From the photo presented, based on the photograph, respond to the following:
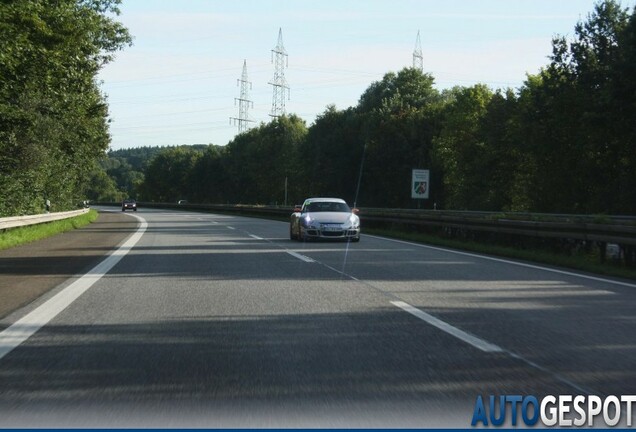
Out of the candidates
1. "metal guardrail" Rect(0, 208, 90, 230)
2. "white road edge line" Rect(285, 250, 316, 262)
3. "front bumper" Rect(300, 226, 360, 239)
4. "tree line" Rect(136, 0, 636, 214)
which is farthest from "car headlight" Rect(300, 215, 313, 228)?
"tree line" Rect(136, 0, 636, 214)

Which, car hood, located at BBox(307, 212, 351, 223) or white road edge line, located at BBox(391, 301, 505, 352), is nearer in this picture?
white road edge line, located at BBox(391, 301, 505, 352)

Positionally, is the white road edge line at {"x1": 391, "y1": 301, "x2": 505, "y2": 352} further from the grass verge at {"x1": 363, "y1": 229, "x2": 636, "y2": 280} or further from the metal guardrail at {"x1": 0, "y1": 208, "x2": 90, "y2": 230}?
the metal guardrail at {"x1": 0, "y1": 208, "x2": 90, "y2": 230}

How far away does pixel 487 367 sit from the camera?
570 cm

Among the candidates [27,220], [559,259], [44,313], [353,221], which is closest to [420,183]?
[353,221]

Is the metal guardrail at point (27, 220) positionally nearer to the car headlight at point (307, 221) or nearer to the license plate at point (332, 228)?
the car headlight at point (307, 221)

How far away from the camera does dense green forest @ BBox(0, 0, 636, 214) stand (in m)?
39.8

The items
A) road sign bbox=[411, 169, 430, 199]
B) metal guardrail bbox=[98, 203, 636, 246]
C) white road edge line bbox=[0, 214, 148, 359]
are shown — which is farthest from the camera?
road sign bbox=[411, 169, 430, 199]

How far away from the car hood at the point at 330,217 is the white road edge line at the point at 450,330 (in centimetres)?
1298

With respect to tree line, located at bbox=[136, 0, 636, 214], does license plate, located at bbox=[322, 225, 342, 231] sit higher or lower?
lower

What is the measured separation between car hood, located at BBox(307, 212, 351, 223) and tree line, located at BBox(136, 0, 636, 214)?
23921 mm

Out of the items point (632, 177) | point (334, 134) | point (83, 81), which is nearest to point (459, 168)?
point (334, 134)

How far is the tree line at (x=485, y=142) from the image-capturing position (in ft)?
157

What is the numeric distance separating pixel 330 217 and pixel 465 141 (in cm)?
6128

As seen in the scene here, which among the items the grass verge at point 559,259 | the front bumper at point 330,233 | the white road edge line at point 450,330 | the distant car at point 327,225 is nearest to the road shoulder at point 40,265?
the white road edge line at point 450,330
